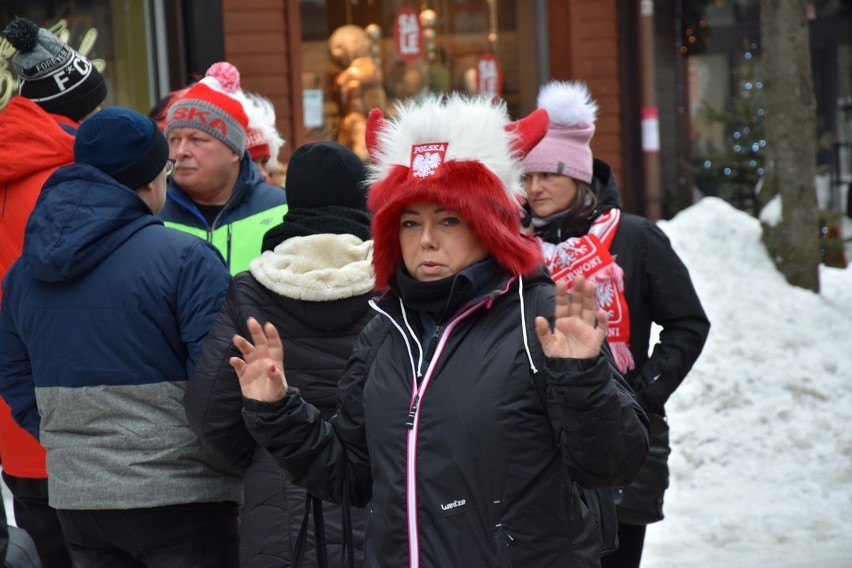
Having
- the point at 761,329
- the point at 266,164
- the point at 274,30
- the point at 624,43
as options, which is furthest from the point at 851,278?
the point at 266,164

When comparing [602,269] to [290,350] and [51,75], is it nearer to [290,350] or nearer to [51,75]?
[290,350]

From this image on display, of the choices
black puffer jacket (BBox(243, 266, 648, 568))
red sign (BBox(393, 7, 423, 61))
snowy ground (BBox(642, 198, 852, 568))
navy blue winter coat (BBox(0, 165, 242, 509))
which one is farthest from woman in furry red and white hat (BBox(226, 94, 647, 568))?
red sign (BBox(393, 7, 423, 61))

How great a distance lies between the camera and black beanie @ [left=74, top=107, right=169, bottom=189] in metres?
3.64

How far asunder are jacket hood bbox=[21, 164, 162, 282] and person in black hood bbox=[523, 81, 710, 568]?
1598 mm

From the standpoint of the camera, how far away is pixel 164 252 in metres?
3.58

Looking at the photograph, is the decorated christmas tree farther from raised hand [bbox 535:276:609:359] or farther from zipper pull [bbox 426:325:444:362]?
raised hand [bbox 535:276:609:359]

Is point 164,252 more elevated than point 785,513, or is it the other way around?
point 164,252

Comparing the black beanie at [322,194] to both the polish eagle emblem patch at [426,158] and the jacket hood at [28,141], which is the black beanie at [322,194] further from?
the jacket hood at [28,141]

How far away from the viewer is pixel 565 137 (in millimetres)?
4703

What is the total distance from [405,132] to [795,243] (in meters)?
7.61

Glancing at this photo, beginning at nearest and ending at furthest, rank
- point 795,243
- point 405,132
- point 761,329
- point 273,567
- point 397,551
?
point 397,551 < point 405,132 < point 273,567 < point 761,329 < point 795,243

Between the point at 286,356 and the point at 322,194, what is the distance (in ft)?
1.59

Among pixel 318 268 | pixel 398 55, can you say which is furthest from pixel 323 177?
pixel 398 55

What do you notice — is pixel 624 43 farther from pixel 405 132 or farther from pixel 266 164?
pixel 405 132
